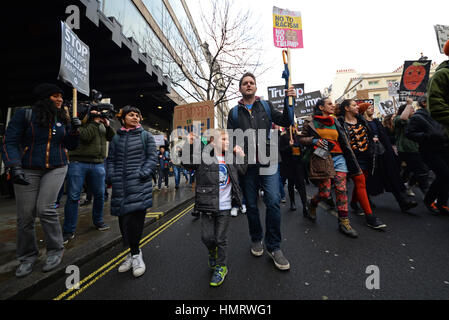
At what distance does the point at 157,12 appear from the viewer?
43.2ft

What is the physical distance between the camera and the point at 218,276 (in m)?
1.80

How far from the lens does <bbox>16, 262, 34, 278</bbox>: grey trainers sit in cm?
187

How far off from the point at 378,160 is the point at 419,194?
2266 mm

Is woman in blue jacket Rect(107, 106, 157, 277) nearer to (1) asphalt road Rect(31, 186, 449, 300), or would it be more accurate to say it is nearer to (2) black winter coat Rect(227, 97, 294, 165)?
(1) asphalt road Rect(31, 186, 449, 300)

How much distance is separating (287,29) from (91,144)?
3524 mm

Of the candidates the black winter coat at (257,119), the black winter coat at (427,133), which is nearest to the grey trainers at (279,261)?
the black winter coat at (257,119)

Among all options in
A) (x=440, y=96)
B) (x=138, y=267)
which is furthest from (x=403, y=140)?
(x=138, y=267)

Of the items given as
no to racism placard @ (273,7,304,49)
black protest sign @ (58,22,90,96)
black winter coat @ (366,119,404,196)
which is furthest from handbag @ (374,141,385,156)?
black protest sign @ (58,22,90,96)

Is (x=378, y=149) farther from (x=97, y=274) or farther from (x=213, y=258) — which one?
(x=97, y=274)

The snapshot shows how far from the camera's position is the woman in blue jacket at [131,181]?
2.09m

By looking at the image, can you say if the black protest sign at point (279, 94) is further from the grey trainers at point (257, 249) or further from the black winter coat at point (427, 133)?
the grey trainers at point (257, 249)

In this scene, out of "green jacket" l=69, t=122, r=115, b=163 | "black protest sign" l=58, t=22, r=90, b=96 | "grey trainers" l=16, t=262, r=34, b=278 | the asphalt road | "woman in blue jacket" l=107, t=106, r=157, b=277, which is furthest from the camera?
"green jacket" l=69, t=122, r=115, b=163

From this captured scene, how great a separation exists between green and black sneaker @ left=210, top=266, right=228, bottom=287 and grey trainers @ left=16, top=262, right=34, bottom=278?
5.99ft
